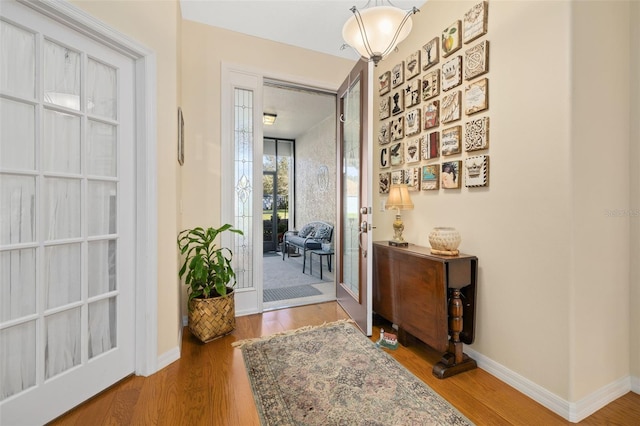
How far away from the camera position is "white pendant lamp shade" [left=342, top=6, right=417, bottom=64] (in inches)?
63.7

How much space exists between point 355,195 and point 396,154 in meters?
0.58

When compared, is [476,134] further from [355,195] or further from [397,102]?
[355,195]

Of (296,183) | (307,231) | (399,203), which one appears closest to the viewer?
(399,203)

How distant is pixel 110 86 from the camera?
1.78 metres

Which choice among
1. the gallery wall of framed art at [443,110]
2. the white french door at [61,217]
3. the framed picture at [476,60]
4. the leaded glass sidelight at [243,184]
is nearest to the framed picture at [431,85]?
the gallery wall of framed art at [443,110]

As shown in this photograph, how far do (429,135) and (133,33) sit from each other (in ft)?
7.24

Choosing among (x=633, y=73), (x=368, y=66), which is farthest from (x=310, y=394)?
(x=633, y=73)

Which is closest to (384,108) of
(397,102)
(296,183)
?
(397,102)

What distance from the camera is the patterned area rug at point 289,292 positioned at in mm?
3598

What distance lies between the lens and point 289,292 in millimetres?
3820

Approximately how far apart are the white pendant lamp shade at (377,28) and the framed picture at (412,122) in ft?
2.81

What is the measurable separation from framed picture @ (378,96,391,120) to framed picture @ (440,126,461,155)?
861 millimetres

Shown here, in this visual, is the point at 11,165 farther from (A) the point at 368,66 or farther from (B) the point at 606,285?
(B) the point at 606,285

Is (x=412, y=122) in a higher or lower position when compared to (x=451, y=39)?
lower
